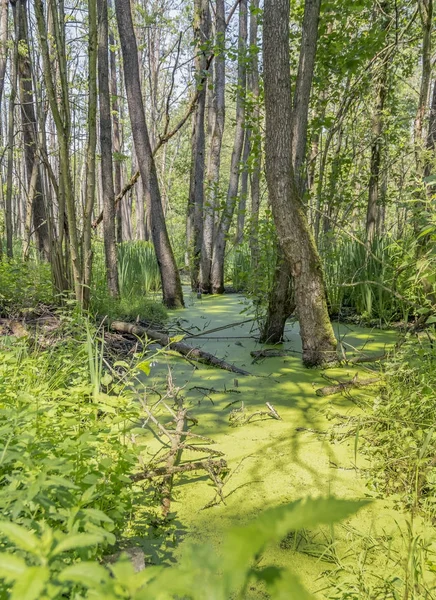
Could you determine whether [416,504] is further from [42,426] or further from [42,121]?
[42,121]

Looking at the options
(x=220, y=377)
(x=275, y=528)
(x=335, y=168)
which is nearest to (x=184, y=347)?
(x=220, y=377)

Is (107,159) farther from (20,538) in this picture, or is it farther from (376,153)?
(20,538)

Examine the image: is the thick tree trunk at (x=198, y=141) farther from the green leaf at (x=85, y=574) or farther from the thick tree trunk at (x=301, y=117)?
the green leaf at (x=85, y=574)

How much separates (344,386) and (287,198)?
3.63 feet

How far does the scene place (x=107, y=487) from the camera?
116cm

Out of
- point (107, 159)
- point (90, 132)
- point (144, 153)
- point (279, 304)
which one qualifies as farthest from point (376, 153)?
point (90, 132)

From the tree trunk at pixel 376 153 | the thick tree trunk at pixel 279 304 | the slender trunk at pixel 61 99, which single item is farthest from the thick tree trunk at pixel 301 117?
the tree trunk at pixel 376 153

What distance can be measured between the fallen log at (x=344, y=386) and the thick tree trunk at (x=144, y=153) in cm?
280

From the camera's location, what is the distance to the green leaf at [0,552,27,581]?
506mm

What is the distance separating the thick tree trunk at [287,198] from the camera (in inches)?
99.3

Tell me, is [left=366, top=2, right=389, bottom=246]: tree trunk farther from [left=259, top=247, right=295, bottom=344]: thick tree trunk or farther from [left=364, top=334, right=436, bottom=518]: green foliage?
[left=364, top=334, right=436, bottom=518]: green foliage

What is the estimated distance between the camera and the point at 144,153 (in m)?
4.69

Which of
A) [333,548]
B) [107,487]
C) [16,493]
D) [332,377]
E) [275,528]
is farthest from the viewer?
[332,377]

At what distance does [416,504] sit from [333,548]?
309 mm
